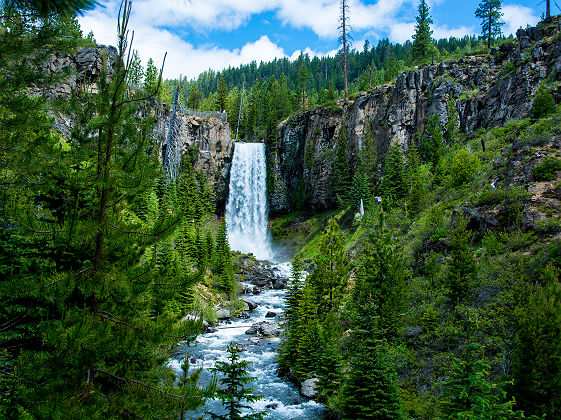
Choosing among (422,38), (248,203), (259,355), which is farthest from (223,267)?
(422,38)

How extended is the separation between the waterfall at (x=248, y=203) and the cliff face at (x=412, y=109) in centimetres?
255

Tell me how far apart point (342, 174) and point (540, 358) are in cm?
4488

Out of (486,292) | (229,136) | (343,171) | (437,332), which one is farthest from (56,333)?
(229,136)

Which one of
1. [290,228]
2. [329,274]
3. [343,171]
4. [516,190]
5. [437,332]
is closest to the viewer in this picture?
[437,332]

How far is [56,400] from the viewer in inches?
168

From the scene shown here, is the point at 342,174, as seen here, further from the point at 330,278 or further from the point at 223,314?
the point at 330,278

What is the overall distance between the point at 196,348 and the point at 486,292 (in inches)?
595

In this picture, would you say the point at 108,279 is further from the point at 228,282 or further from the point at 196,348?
the point at 228,282

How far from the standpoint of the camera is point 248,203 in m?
57.4

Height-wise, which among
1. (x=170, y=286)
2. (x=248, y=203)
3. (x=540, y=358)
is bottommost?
(x=540, y=358)

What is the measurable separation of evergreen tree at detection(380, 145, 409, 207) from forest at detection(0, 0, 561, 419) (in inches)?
539

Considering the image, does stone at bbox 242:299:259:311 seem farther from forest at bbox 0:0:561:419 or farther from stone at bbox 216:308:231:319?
forest at bbox 0:0:561:419

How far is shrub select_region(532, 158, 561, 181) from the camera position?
15.8m

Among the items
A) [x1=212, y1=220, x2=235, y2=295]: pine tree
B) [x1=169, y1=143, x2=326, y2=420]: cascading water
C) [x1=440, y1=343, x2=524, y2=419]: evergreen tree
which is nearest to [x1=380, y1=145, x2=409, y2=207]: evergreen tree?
[x1=169, y1=143, x2=326, y2=420]: cascading water
